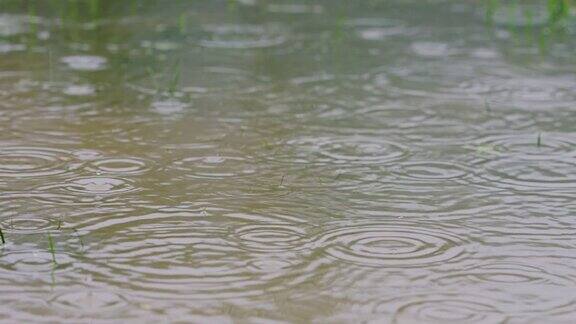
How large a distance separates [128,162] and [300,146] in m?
0.61

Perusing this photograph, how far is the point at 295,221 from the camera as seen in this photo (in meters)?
2.98

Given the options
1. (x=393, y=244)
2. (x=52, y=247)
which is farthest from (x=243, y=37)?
(x=52, y=247)

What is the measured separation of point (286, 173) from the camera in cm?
346

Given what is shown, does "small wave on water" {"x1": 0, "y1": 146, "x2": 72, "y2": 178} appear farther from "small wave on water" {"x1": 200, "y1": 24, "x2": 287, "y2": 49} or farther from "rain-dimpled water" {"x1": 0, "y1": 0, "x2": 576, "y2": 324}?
"small wave on water" {"x1": 200, "y1": 24, "x2": 287, "y2": 49}

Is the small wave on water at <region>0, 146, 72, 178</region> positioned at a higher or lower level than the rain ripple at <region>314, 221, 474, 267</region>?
higher

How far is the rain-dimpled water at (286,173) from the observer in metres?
2.47

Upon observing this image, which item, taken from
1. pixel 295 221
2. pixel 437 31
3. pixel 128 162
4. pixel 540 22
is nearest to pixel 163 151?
pixel 128 162

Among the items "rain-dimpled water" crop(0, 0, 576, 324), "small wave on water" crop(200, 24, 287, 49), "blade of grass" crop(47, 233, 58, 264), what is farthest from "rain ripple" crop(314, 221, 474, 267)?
"small wave on water" crop(200, 24, 287, 49)

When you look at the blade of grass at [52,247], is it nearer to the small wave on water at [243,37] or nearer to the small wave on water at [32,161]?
the small wave on water at [32,161]

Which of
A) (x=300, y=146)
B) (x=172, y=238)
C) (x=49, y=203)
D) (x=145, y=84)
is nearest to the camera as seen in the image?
(x=172, y=238)

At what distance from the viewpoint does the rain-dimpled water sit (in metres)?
2.47

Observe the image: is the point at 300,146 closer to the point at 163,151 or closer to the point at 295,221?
the point at 163,151

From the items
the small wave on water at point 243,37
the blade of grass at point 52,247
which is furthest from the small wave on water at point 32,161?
the small wave on water at point 243,37

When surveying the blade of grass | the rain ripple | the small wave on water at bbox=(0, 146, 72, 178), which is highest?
the blade of grass
